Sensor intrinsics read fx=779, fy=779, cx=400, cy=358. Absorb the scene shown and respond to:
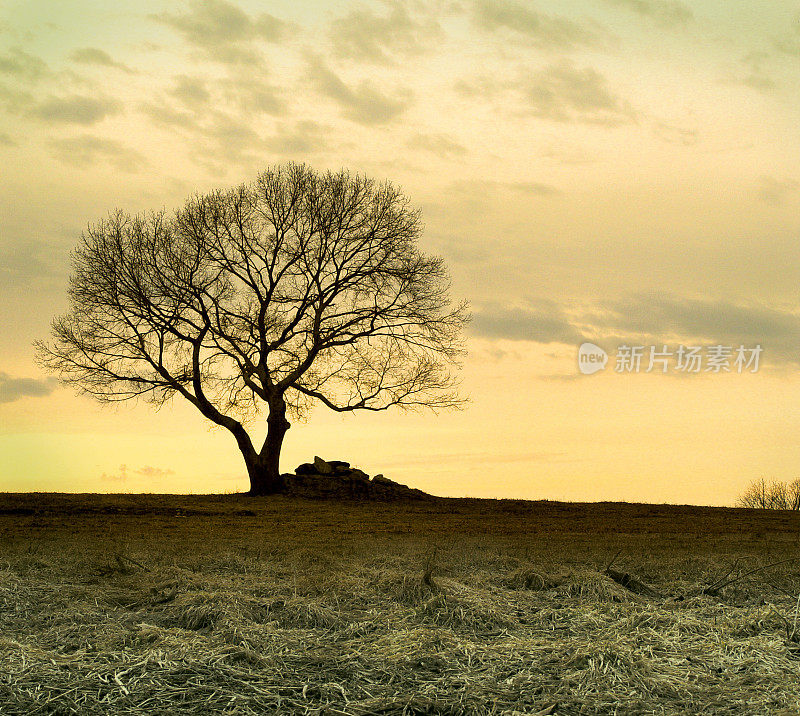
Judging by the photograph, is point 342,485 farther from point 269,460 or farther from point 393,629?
point 393,629

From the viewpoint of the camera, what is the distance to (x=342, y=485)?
20812 mm

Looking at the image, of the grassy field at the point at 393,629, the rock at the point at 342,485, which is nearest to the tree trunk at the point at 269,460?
the rock at the point at 342,485

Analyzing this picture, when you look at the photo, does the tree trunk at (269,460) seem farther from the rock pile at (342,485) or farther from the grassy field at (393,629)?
the grassy field at (393,629)

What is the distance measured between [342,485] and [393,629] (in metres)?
15.5

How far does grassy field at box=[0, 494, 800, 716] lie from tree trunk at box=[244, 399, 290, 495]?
35.2 ft

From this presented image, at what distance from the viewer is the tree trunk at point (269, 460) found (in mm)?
21062

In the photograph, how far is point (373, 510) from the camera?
18.0 m

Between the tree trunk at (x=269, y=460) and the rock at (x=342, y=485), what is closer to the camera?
the rock at (x=342, y=485)

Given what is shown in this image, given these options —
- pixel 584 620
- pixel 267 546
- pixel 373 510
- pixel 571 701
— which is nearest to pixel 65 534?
pixel 267 546

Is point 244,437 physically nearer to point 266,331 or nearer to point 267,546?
point 266,331

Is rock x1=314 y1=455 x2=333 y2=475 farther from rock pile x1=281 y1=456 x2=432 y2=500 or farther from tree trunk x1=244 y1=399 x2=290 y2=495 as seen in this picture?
tree trunk x1=244 y1=399 x2=290 y2=495

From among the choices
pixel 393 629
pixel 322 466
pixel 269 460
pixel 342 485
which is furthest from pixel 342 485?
pixel 393 629

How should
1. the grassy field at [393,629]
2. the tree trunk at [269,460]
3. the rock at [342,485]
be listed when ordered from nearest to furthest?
the grassy field at [393,629] → the rock at [342,485] → the tree trunk at [269,460]

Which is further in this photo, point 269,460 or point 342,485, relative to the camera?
point 269,460
